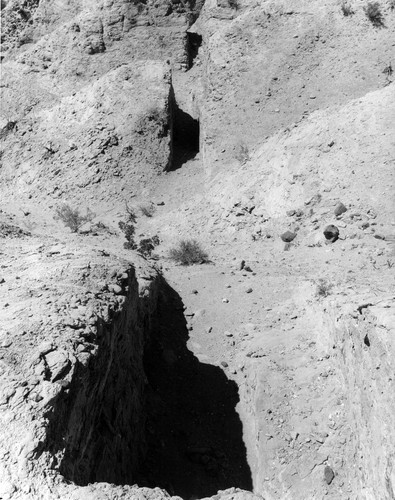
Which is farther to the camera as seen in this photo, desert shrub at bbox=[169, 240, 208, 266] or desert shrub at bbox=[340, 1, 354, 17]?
desert shrub at bbox=[340, 1, 354, 17]

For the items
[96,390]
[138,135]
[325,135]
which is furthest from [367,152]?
[96,390]

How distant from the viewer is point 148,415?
737cm

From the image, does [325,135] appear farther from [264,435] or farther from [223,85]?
[264,435]

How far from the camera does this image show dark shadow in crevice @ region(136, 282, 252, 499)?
6.64 meters

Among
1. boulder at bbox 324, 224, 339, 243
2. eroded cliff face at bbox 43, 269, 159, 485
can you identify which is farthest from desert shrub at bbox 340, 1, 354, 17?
eroded cliff face at bbox 43, 269, 159, 485

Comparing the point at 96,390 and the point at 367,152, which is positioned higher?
the point at 96,390

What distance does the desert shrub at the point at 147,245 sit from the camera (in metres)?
12.5

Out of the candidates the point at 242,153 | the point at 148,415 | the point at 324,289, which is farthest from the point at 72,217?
the point at 148,415

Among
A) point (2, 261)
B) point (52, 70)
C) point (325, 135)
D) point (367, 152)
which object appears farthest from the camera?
point (52, 70)

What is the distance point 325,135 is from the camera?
12727 mm

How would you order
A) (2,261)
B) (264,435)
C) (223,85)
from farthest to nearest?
1. (223,85)
2. (2,261)
3. (264,435)

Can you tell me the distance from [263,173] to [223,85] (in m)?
3.77

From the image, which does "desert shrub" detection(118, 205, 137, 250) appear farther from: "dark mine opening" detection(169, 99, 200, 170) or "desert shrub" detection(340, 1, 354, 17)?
"desert shrub" detection(340, 1, 354, 17)

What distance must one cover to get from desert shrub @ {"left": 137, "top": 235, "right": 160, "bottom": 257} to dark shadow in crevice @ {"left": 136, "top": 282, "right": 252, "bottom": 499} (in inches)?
135
